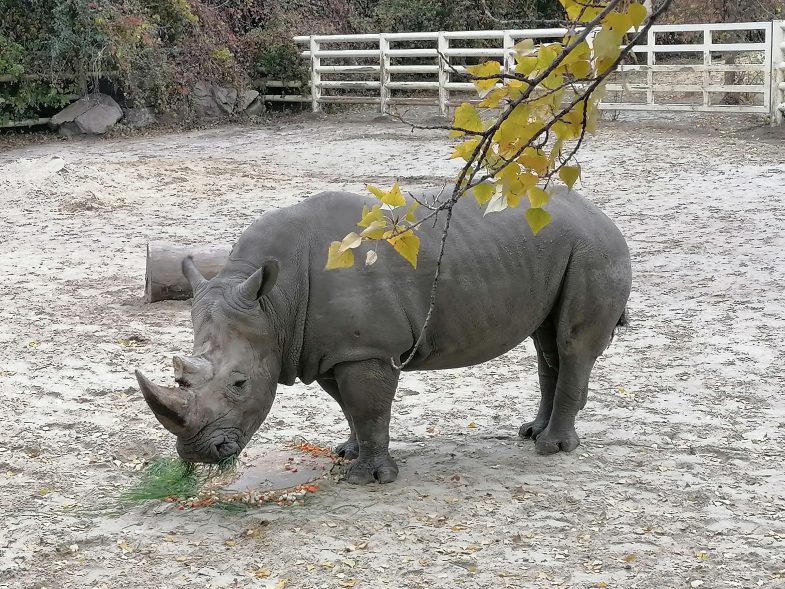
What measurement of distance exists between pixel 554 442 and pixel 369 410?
104 centimetres

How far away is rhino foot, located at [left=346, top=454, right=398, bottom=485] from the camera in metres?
5.12

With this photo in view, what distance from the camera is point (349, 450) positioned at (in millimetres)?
5453

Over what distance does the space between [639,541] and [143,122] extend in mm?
16904

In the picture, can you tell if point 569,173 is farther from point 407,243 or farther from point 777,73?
point 777,73

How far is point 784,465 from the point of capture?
5281 mm

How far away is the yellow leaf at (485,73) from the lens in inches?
96.9

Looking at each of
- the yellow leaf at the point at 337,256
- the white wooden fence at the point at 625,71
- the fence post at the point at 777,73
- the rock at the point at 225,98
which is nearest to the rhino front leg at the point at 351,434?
the yellow leaf at the point at 337,256

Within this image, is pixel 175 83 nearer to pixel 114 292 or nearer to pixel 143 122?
pixel 143 122

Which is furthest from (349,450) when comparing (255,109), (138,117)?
(255,109)

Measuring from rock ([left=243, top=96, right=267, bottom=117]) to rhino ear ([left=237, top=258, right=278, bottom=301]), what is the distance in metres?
17.3

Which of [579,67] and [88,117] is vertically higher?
[579,67]

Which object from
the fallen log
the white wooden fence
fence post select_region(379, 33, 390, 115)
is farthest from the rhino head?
fence post select_region(379, 33, 390, 115)

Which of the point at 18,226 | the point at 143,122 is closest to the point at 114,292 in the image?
the point at 18,226

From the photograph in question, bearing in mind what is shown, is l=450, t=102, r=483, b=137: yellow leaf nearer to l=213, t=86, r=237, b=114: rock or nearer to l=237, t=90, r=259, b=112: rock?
l=213, t=86, r=237, b=114: rock
